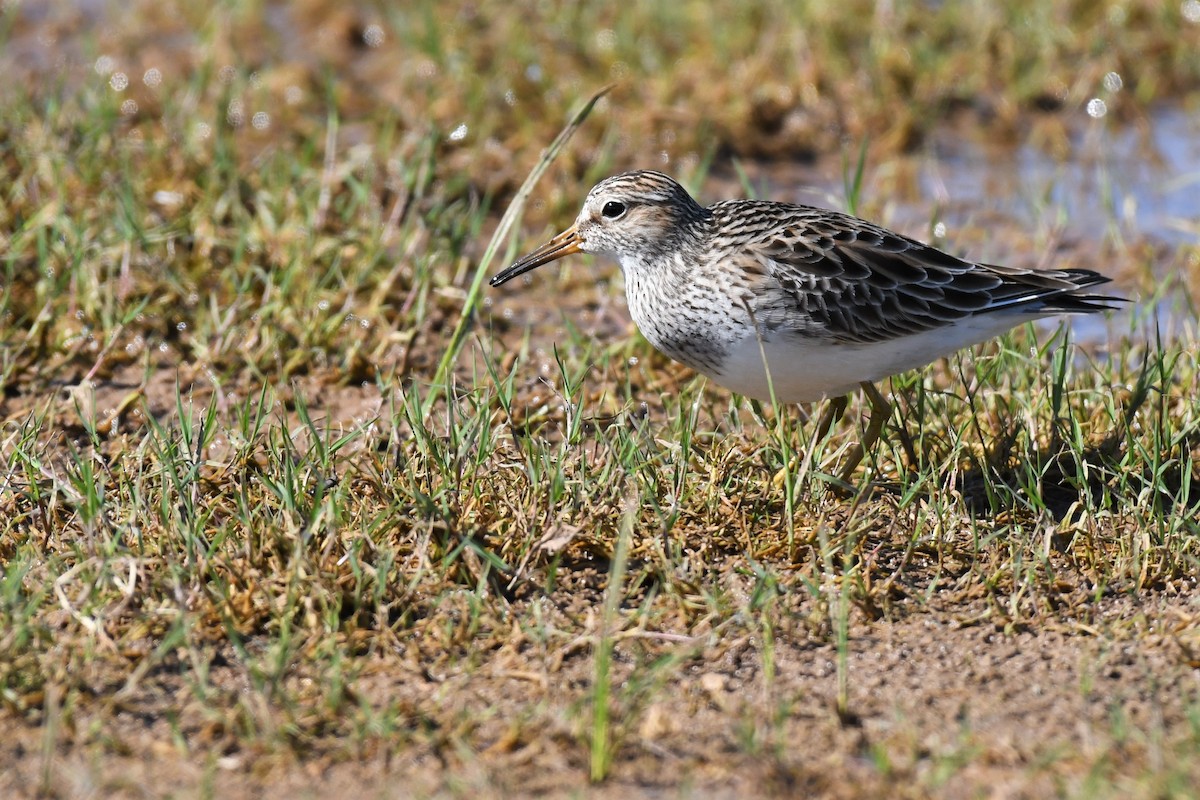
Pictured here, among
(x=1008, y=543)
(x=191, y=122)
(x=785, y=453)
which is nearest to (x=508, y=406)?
(x=785, y=453)

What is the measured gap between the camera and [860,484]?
552 centimetres

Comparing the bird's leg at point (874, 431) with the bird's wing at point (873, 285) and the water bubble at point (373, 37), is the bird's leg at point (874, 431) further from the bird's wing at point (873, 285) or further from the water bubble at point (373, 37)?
the water bubble at point (373, 37)

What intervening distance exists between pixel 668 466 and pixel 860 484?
2.23ft

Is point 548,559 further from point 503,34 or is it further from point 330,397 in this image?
point 503,34

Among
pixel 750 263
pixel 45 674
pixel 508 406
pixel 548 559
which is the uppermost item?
pixel 750 263

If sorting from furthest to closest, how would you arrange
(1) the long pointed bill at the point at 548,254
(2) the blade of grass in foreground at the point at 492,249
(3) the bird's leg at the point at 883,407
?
1. (1) the long pointed bill at the point at 548,254
2. (2) the blade of grass in foreground at the point at 492,249
3. (3) the bird's leg at the point at 883,407

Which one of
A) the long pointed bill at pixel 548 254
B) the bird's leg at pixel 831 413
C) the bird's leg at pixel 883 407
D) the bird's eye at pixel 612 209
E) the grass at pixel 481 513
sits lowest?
the grass at pixel 481 513

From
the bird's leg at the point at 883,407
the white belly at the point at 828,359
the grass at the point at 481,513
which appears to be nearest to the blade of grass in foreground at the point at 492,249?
the grass at the point at 481,513

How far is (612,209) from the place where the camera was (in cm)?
612

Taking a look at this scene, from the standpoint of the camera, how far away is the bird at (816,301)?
5.46 metres

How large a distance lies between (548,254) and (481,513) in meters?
1.46

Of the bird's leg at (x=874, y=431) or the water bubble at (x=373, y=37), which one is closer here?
the bird's leg at (x=874, y=431)

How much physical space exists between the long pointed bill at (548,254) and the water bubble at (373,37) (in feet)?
12.6

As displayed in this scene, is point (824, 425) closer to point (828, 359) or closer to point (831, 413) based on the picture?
point (831, 413)
